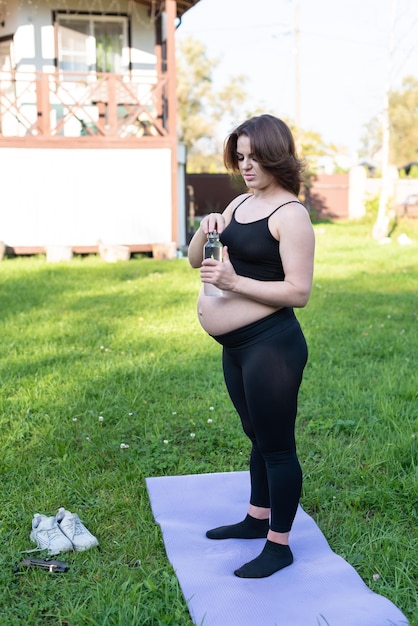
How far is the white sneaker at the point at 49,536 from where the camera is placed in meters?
3.09

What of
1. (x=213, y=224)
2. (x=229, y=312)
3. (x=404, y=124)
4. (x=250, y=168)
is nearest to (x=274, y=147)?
(x=250, y=168)

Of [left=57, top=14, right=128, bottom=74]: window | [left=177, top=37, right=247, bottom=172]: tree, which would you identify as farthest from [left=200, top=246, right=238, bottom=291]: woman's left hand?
[left=177, top=37, right=247, bottom=172]: tree

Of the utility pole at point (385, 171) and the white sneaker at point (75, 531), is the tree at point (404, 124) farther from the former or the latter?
the white sneaker at point (75, 531)

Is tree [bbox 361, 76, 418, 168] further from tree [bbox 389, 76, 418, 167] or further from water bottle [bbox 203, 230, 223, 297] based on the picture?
water bottle [bbox 203, 230, 223, 297]

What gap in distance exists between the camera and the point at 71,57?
15570 millimetres

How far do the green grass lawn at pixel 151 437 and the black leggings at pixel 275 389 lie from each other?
0.50 m

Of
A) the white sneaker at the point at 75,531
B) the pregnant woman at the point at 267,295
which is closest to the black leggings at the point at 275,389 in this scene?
the pregnant woman at the point at 267,295

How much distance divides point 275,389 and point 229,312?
0.34 metres

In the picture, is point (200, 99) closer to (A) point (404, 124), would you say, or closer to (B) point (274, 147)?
(A) point (404, 124)

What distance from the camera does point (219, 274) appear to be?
2.61 metres

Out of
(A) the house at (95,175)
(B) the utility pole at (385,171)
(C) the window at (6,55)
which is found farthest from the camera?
(B) the utility pole at (385,171)

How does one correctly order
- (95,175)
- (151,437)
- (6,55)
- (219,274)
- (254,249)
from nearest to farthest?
(219,274) < (254,249) < (151,437) < (95,175) < (6,55)

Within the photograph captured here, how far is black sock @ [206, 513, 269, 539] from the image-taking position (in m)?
3.23

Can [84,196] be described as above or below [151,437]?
above
